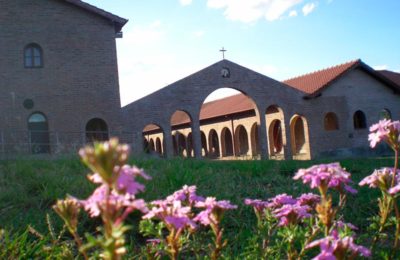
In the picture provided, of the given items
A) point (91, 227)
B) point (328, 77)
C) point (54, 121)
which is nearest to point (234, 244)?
point (91, 227)

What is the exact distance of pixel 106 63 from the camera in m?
19.3

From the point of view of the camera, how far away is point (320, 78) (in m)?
26.6

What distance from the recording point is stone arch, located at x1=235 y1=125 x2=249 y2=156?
2954 centimetres

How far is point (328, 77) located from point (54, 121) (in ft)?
50.6

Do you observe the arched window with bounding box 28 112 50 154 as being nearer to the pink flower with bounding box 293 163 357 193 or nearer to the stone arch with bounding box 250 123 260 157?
the stone arch with bounding box 250 123 260 157

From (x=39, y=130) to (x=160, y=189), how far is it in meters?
14.0

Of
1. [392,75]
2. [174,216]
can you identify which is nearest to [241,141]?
[392,75]

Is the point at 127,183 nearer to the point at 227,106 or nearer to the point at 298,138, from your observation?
the point at 298,138

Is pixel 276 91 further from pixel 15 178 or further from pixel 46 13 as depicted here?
pixel 15 178

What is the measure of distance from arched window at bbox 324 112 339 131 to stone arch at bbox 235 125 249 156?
5554mm

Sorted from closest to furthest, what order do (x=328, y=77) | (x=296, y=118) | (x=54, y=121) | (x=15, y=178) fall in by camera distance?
(x=15, y=178) → (x=54, y=121) → (x=328, y=77) → (x=296, y=118)

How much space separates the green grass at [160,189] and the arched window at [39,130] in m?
10.7

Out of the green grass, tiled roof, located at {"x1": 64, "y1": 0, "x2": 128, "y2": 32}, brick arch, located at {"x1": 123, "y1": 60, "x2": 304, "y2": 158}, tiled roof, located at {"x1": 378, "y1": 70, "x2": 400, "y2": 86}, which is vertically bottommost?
the green grass

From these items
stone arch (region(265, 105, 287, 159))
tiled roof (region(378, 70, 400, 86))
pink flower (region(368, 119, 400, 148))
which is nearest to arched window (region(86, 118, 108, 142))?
stone arch (region(265, 105, 287, 159))
